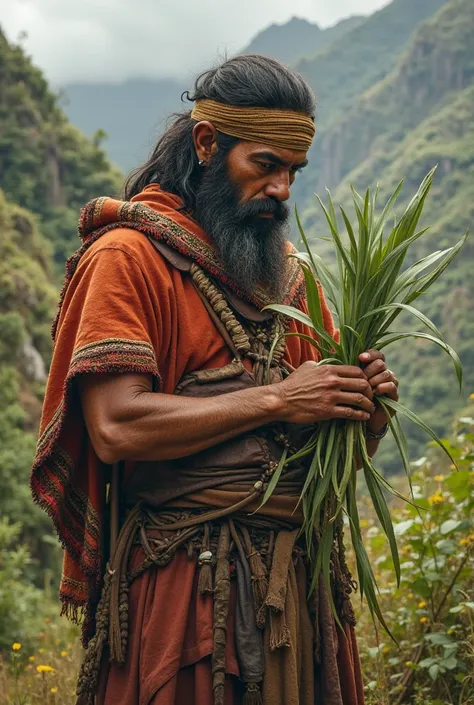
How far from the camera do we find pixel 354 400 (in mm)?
2576

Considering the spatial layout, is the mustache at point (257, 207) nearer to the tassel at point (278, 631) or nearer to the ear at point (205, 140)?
the ear at point (205, 140)

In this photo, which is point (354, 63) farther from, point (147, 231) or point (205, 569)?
point (205, 569)

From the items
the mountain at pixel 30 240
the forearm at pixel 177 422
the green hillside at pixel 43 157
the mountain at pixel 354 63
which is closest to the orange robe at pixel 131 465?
the forearm at pixel 177 422

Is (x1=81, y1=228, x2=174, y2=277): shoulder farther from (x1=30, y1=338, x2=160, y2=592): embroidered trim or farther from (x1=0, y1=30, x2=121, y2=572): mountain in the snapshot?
(x1=0, y1=30, x2=121, y2=572): mountain

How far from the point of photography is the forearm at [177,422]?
248 cm

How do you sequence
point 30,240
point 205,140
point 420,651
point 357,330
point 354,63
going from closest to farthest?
point 357,330, point 205,140, point 420,651, point 30,240, point 354,63

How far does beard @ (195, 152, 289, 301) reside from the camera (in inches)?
111

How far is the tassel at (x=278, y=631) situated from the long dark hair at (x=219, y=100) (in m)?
1.26

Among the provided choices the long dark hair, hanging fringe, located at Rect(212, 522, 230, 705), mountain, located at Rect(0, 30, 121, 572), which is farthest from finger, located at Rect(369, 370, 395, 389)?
mountain, located at Rect(0, 30, 121, 572)

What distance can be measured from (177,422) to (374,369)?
584mm

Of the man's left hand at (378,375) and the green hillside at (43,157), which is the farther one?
the green hillside at (43,157)

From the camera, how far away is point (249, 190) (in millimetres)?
2838

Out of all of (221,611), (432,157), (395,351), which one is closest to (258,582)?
(221,611)

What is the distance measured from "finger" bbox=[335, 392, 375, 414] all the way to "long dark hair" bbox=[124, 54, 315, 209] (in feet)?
2.68
